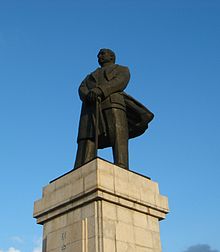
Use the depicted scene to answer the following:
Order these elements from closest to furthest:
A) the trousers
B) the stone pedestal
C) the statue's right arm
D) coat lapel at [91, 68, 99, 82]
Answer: the stone pedestal
the trousers
the statue's right arm
coat lapel at [91, 68, 99, 82]

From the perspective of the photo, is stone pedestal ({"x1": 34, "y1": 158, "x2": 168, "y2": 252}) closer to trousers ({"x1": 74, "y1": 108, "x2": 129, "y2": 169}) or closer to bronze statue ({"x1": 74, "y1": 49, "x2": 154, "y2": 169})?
trousers ({"x1": 74, "y1": 108, "x2": 129, "y2": 169})

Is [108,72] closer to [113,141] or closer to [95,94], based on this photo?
[95,94]

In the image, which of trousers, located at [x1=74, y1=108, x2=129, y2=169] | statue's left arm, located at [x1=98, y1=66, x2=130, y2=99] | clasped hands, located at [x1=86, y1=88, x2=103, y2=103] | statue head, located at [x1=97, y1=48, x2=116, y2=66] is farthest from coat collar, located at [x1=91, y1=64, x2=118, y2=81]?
trousers, located at [x1=74, y1=108, x2=129, y2=169]

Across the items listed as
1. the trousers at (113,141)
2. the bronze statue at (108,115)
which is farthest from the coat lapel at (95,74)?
the trousers at (113,141)

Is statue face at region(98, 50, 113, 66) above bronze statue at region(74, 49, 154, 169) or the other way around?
above

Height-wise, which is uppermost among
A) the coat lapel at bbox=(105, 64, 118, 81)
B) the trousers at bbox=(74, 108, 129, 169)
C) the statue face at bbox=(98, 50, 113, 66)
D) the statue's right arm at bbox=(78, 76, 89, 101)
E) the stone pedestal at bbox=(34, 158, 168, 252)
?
the statue face at bbox=(98, 50, 113, 66)

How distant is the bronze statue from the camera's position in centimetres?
1351

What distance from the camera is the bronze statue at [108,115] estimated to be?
13.5m

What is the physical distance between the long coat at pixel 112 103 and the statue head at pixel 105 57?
12.0 inches

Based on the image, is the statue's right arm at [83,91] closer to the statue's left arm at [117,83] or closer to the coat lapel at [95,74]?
the coat lapel at [95,74]

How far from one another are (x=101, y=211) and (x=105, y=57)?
237 inches

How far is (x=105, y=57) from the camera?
15.0 meters

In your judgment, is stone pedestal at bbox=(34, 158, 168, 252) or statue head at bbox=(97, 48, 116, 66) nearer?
stone pedestal at bbox=(34, 158, 168, 252)

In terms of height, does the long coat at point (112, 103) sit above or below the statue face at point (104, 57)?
below
